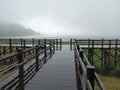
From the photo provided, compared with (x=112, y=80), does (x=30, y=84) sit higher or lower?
higher

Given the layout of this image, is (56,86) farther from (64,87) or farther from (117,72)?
(117,72)

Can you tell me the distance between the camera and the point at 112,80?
54.0 ft

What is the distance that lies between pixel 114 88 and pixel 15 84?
10221 millimetres

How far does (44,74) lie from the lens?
8281 mm

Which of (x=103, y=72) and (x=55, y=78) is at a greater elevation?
(x=55, y=78)

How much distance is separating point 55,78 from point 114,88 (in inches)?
324

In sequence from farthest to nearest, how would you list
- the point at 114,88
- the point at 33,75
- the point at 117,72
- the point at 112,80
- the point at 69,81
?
the point at 117,72 → the point at 112,80 → the point at 114,88 → the point at 33,75 → the point at 69,81

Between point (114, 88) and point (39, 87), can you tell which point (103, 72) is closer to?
point (114, 88)

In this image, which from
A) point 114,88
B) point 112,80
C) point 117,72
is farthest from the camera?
point 117,72

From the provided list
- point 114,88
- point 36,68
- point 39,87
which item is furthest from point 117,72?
point 39,87

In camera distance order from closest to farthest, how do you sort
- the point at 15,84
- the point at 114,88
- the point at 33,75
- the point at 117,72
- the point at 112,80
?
the point at 15,84 → the point at 33,75 → the point at 114,88 → the point at 112,80 → the point at 117,72

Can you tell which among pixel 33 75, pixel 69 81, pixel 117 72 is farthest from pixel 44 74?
pixel 117 72

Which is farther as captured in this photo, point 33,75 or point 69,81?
point 33,75

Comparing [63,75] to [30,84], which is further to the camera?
[63,75]
